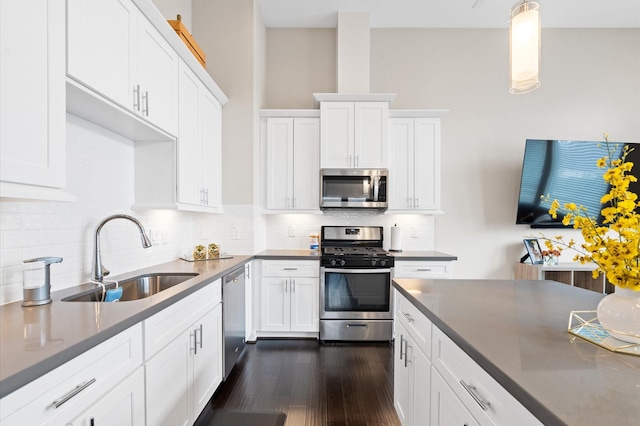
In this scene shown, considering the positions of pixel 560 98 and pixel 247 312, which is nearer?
pixel 247 312

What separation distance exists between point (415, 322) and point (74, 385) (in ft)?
4.49

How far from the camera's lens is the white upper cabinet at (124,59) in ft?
4.31

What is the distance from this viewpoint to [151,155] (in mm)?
2312

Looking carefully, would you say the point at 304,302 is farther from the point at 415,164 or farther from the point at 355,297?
the point at 415,164

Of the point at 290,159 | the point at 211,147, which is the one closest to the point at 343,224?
the point at 290,159

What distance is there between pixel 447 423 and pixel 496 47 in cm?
443

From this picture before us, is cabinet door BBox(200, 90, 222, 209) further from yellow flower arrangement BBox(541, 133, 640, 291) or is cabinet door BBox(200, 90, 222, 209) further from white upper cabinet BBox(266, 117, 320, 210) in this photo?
yellow flower arrangement BBox(541, 133, 640, 291)

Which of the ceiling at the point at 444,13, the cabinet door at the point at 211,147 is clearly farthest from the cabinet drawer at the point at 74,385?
the ceiling at the point at 444,13

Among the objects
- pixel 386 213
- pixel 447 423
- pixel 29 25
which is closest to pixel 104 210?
pixel 29 25

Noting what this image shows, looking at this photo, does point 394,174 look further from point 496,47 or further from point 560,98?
point 560,98

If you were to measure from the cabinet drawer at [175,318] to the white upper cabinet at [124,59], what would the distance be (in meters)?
1.07

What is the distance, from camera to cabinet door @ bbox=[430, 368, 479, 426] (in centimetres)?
103

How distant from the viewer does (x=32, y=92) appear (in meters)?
1.07

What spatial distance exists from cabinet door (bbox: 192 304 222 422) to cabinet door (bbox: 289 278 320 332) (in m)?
1.06
